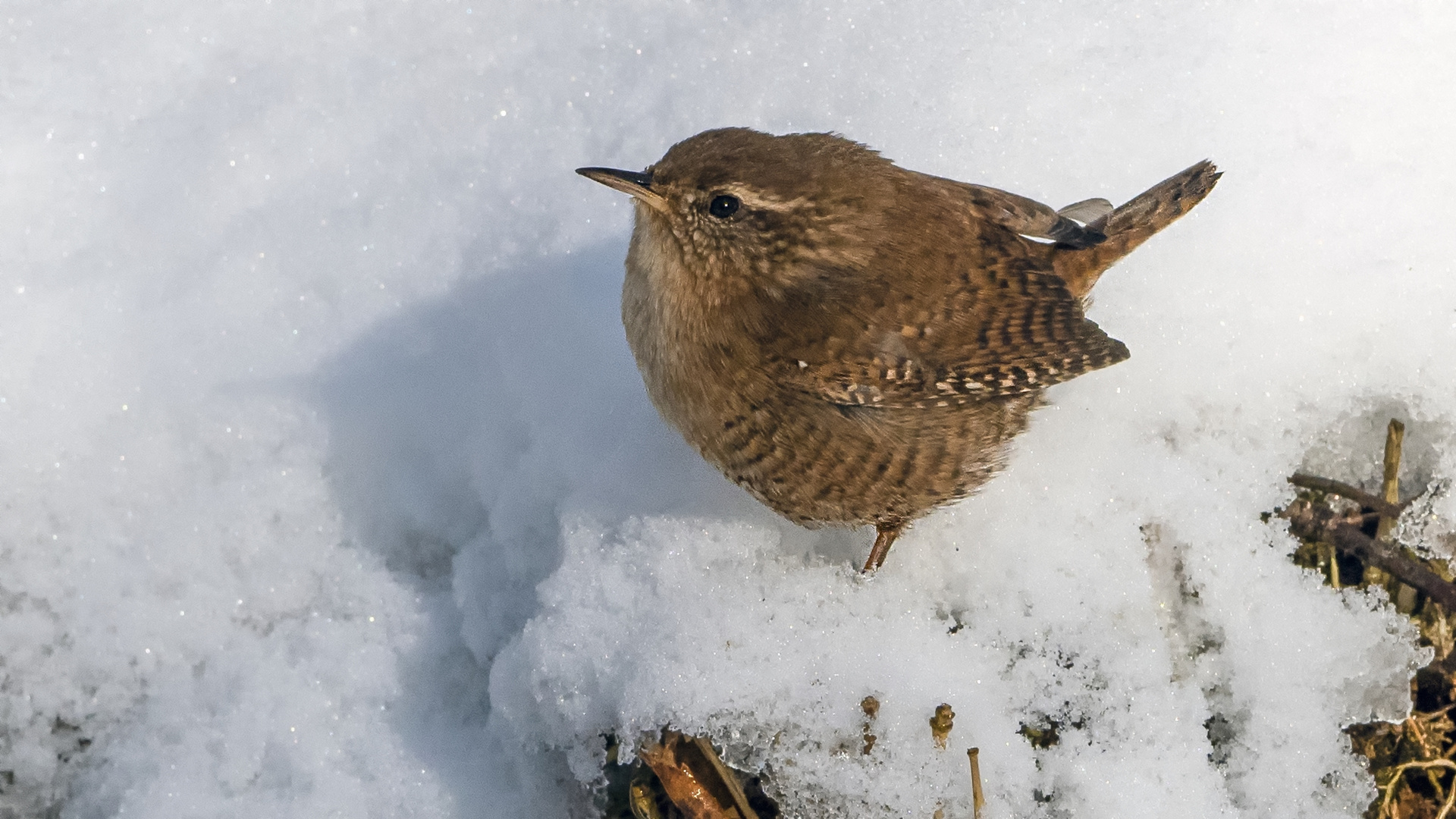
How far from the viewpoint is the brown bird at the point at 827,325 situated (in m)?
2.65

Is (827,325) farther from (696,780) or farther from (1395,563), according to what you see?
(1395,563)

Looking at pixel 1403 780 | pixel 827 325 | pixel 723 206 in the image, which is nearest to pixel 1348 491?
pixel 1403 780

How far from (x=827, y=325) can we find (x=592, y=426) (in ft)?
2.94

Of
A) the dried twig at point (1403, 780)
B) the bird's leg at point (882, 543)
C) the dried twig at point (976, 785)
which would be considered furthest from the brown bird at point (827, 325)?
the dried twig at point (1403, 780)

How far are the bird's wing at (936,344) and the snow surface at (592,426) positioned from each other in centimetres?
50

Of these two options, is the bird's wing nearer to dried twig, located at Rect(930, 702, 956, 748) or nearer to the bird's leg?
the bird's leg

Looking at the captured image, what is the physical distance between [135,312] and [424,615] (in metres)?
1.26

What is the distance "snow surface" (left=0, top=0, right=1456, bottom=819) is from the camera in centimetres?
285

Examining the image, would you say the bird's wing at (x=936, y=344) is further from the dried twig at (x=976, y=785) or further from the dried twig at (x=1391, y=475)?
the dried twig at (x=1391, y=475)

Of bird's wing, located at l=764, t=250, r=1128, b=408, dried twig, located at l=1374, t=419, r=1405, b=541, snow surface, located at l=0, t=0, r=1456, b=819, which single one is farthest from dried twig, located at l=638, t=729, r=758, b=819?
dried twig, located at l=1374, t=419, r=1405, b=541

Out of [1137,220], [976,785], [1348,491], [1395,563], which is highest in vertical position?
[1137,220]

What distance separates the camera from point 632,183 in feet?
8.77

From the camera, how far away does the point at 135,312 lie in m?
3.31

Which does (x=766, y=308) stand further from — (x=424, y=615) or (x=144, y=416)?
(x=144, y=416)
